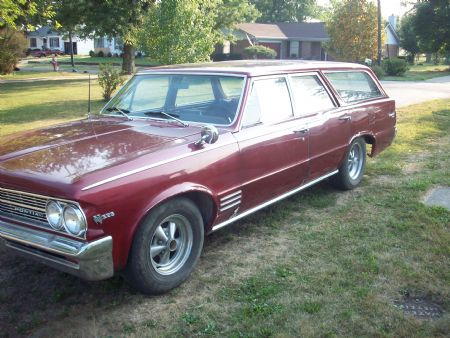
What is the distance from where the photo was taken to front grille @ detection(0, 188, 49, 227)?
331 cm

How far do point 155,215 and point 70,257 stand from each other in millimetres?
652

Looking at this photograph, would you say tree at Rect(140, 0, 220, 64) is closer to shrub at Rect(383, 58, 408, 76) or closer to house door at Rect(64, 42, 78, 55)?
shrub at Rect(383, 58, 408, 76)

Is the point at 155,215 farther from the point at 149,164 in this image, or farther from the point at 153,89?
the point at 153,89

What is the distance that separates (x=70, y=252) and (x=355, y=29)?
32.5 meters

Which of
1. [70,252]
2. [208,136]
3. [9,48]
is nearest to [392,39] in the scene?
[9,48]

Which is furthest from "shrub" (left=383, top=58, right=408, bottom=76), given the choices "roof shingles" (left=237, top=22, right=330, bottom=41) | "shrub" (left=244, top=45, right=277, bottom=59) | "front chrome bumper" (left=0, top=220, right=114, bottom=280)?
"front chrome bumper" (left=0, top=220, right=114, bottom=280)

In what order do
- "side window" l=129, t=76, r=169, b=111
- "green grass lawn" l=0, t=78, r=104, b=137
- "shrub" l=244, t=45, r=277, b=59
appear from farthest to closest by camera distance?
"shrub" l=244, t=45, r=277, b=59
"green grass lawn" l=0, t=78, r=104, b=137
"side window" l=129, t=76, r=169, b=111

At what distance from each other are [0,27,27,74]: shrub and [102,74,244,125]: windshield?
26.5 m

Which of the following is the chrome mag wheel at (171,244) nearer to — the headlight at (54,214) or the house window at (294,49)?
the headlight at (54,214)

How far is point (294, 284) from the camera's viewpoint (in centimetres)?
386

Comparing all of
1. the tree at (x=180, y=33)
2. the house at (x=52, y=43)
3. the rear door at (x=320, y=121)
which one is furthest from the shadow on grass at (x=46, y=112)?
the house at (x=52, y=43)

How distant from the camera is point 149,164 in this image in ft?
11.5

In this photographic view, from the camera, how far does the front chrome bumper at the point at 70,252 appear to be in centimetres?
309

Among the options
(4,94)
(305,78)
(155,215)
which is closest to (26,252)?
(155,215)
